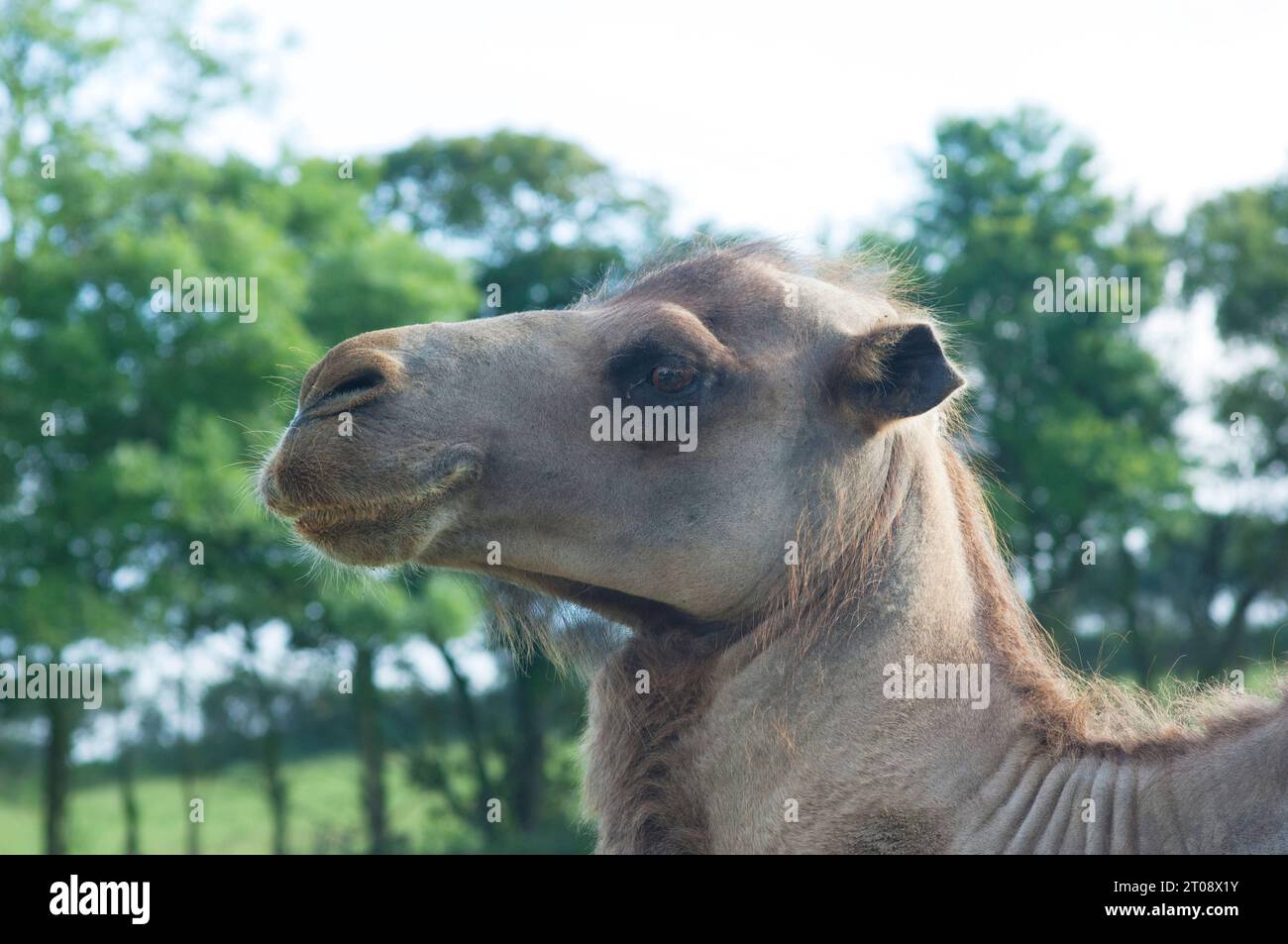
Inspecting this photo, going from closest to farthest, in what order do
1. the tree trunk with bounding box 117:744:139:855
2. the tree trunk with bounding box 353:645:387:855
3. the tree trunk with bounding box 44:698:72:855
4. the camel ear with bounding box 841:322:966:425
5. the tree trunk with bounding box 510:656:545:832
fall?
the camel ear with bounding box 841:322:966:425, the tree trunk with bounding box 44:698:72:855, the tree trunk with bounding box 117:744:139:855, the tree trunk with bounding box 353:645:387:855, the tree trunk with bounding box 510:656:545:832

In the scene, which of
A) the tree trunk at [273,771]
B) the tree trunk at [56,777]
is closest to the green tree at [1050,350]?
the tree trunk at [273,771]

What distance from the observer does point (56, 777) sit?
2258 cm

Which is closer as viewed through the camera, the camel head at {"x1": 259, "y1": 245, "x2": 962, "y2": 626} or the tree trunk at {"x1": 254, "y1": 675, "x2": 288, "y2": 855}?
the camel head at {"x1": 259, "y1": 245, "x2": 962, "y2": 626}

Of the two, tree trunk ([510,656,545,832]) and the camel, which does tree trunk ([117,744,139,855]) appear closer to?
tree trunk ([510,656,545,832])

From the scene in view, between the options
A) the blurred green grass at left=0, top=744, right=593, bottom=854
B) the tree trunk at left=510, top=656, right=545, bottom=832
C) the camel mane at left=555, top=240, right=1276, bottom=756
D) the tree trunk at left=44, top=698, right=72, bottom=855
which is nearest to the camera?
the camel mane at left=555, top=240, right=1276, bottom=756

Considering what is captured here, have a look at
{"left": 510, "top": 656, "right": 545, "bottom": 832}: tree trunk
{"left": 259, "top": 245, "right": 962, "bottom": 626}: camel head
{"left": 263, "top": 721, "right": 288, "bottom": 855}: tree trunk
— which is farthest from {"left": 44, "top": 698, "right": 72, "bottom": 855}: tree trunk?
{"left": 259, "top": 245, "right": 962, "bottom": 626}: camel head

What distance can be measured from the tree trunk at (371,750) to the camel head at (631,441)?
73.5 feet

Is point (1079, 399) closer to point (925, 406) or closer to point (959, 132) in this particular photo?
point (959, 132)

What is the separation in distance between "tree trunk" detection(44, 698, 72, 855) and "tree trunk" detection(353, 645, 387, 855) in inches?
214

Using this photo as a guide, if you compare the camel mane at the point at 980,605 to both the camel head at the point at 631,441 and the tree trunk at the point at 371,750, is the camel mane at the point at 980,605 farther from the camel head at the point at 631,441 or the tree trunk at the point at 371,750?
the tree trunk at the point at 371,750

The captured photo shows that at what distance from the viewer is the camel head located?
12.7 feet

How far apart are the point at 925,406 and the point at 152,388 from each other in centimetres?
2028

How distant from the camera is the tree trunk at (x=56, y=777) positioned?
2242 centimetres

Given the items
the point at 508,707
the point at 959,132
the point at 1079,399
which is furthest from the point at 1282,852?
the point at 508,707
